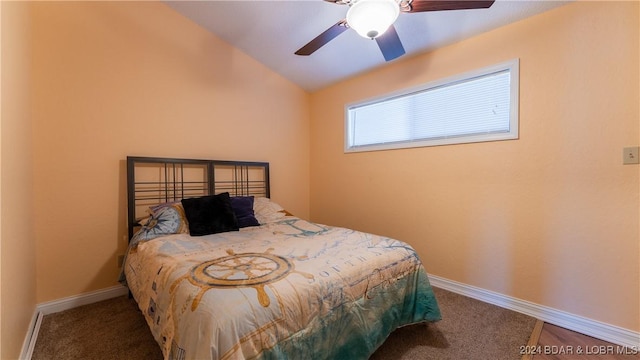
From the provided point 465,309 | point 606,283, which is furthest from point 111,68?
point 606,283

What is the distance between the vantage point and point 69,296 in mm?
2119

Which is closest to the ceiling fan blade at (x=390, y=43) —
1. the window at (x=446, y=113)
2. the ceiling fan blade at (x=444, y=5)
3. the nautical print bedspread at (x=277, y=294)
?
the ceiling fan blade at (x=444, y=5)

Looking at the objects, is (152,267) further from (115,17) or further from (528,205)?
(528,205)

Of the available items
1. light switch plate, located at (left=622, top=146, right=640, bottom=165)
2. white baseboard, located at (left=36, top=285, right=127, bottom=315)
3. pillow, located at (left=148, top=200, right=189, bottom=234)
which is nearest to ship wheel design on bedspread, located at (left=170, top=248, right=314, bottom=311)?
pillow, located at (left=148, top=200, right=189, bottom=234)

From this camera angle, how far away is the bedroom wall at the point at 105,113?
79.8 inches

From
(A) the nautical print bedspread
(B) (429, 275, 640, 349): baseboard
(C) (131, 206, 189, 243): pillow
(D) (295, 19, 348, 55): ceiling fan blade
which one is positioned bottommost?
(B) (429, 275, 640, 349): baseboard

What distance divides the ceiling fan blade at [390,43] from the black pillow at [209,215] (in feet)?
6.22

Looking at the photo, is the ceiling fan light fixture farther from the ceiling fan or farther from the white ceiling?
the white ceiling

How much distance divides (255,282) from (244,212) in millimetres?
1465

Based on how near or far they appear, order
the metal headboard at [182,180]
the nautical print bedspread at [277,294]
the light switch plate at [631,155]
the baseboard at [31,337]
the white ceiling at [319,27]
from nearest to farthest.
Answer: the nautical print bedspread at [277,294] → the baseboard at [31,337] → the light switch plate at [631,155] → the white ceiling at [319,27] → the metal headboard at [182,180]

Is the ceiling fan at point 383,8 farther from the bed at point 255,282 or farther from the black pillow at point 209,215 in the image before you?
the black pillow at point 209,215

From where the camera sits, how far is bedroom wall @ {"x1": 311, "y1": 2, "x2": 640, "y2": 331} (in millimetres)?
1721

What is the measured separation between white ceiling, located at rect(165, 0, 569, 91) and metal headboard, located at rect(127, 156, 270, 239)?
140 cm

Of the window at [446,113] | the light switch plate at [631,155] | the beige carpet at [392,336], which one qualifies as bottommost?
the beige carpet at [392,336]
